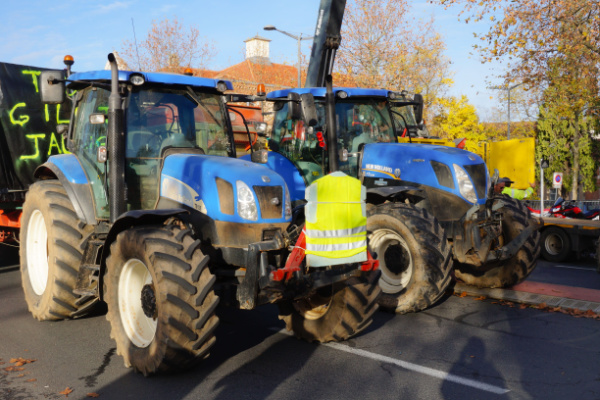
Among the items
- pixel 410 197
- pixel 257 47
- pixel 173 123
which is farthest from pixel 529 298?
pixel 257 47

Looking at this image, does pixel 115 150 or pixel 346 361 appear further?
pixel 115 150

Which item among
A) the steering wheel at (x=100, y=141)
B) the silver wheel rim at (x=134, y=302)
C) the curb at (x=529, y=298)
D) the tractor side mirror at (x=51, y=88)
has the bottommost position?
the curb at (x=529, y=298)

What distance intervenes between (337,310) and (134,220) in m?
2.17

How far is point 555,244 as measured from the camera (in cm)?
1308

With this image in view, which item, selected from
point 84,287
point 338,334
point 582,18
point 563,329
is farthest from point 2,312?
point 582,18

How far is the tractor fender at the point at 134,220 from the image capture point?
5.22m

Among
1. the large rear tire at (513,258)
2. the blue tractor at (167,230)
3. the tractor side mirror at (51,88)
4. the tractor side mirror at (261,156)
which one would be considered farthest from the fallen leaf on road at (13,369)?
the large rear tire at (513,258)

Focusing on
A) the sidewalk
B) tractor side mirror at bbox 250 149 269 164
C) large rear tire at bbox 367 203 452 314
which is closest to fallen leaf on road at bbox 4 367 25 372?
tractor side mirror at bbox 250 149 269 164

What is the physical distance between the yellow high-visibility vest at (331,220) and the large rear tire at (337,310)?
0.84 m

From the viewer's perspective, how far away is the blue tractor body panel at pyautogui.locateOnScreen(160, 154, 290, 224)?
5.50m

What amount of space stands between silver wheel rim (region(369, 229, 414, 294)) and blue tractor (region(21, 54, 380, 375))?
1736 millimetres

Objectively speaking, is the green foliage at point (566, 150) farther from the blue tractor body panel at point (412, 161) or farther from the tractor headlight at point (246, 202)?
the tractor headlight at point (246, 202)

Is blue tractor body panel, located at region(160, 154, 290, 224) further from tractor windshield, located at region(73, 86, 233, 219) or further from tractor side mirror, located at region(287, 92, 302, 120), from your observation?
tractor side mirror, located at region(287, 92, 302, 120)

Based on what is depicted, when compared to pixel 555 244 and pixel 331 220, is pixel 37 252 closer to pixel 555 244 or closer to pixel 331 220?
pixel 331 220
